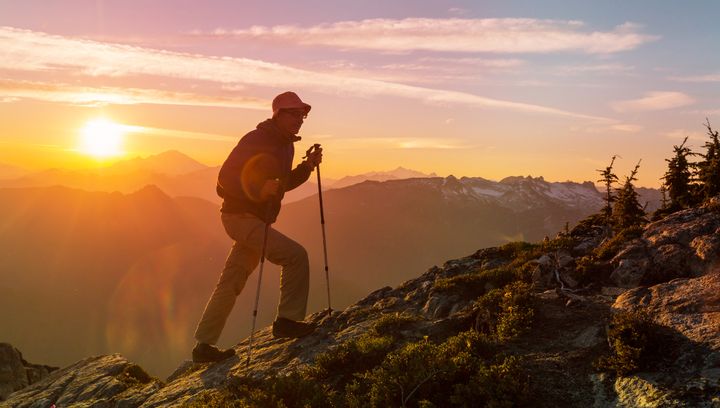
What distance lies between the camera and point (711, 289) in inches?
304

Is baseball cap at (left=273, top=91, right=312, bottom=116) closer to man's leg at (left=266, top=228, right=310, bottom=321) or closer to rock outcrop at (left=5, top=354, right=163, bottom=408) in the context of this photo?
man's leg at (left=266, top=228, right=310, bottom=321)

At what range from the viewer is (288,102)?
33.9 ft

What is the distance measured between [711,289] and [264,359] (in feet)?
28.2

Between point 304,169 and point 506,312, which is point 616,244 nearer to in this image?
point 506,312

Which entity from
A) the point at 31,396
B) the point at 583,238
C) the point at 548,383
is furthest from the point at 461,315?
the point at 31,396

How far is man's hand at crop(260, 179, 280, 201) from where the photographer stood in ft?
32.9

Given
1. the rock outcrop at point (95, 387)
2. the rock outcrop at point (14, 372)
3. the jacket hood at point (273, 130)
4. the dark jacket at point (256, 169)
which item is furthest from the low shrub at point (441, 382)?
the rock outcrop at point (14, 372)

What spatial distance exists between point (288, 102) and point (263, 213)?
260 cm

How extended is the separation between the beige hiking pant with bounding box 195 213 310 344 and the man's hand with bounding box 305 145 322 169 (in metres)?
1.83

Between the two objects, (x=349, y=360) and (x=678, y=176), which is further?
(x=678, y=176)

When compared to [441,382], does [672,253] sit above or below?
above

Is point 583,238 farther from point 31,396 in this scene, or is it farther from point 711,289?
point 31,396

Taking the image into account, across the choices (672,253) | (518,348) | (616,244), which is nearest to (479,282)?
(616,244)

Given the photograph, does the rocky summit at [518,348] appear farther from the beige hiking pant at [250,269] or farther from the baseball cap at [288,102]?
the baseball cap at [288,102]
